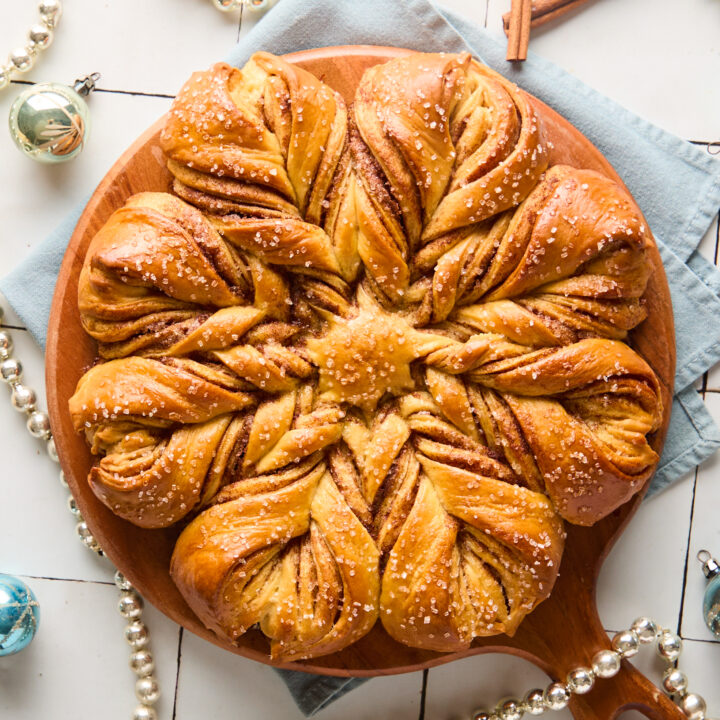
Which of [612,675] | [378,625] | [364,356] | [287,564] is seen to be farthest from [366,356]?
[612,675]

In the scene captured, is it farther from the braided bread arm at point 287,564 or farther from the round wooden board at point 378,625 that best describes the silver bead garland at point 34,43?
the braided bread arm at point 287,564

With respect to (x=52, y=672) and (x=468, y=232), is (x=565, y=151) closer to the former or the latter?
(x=468, y=232)

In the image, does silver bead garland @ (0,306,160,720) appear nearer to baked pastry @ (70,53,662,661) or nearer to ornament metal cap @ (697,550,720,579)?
baked pastry @ (70,53,662,661)

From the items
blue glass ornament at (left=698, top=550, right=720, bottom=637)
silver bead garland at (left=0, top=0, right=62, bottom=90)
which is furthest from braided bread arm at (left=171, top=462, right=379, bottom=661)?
silver bead garland at (left=0, top=0, right=62, bottom=90)

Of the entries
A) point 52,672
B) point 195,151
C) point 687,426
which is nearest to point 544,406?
point 687,426

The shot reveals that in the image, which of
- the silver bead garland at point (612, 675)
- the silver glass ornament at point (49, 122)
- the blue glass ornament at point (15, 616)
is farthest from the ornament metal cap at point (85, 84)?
the silver bead garland at point (612, 675)
